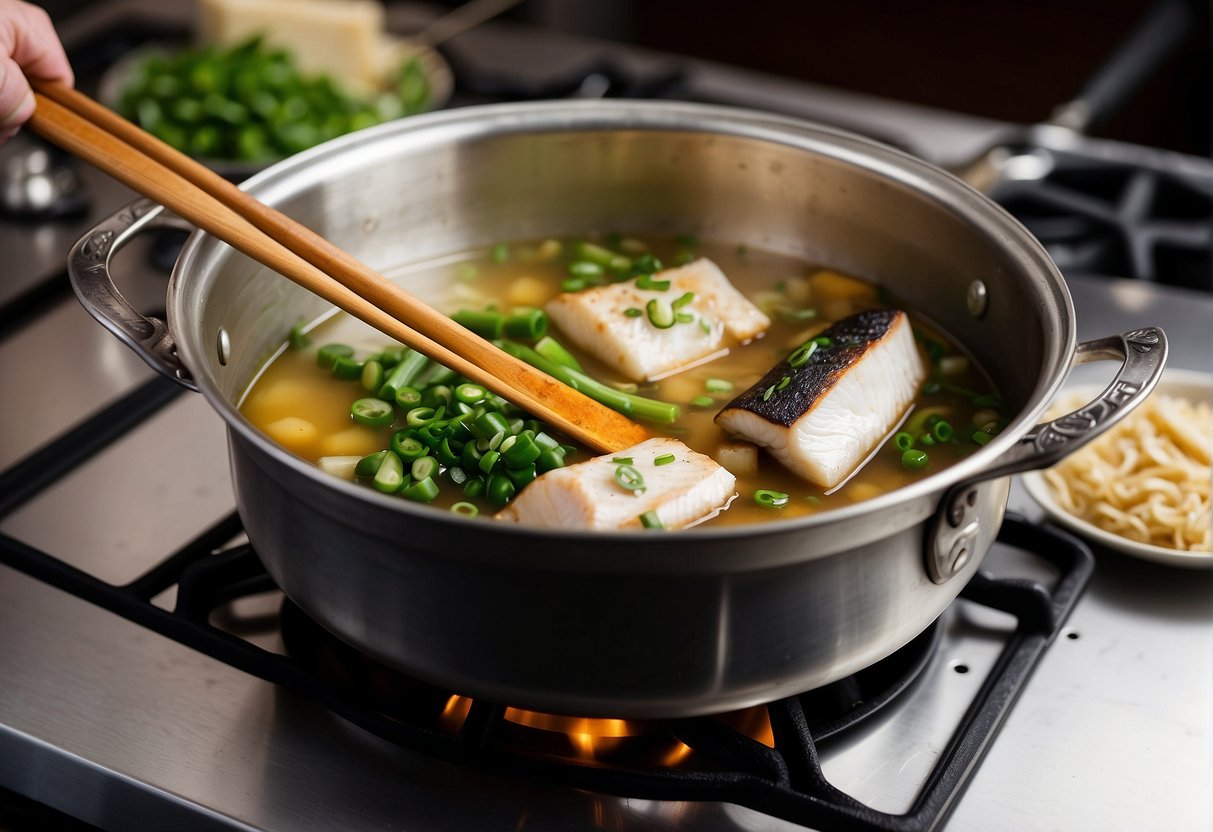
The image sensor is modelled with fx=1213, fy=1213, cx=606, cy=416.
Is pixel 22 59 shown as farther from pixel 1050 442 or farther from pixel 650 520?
pixel 1050 442

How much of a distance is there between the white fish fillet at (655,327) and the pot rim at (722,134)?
26cm

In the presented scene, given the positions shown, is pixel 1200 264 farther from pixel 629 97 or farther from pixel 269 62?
pixel 269 62

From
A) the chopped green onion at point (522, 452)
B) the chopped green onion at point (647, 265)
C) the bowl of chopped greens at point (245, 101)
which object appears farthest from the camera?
the bowl of chopped greens at point (245, 101)

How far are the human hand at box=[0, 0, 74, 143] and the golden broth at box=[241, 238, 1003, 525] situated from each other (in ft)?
1.70

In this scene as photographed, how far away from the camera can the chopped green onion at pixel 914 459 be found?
1.71 metres

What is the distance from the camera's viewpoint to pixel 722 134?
2.05 meters

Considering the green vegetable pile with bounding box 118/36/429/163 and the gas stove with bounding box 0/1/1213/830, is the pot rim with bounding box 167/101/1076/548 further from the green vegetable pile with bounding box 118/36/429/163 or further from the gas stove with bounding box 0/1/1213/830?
the green vegetable pile with bounding box 118/36/429/163

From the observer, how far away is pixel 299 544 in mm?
1304

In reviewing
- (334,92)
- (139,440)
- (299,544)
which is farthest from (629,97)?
(299,544)

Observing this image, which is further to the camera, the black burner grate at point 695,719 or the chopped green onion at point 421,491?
the chopped green onion at point 421,491

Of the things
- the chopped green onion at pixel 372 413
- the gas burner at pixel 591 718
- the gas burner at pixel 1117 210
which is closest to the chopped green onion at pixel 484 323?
the chopped green onion at pixel 372 413

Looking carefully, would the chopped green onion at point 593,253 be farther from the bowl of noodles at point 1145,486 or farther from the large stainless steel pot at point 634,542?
the bowl of noodles at point 1145,486

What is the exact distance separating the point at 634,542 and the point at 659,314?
35.1 inches

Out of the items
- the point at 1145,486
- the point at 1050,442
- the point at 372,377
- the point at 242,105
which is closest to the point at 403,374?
the point at 372,377
